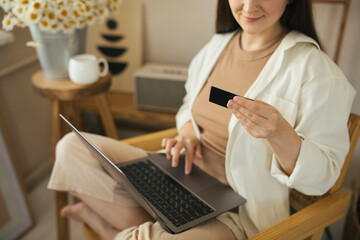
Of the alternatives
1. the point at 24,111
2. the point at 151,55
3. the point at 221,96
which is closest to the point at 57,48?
the point at 24,111

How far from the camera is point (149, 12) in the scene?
6.16ft

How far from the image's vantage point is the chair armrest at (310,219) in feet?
2.65

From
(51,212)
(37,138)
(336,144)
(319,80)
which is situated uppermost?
(319,80)

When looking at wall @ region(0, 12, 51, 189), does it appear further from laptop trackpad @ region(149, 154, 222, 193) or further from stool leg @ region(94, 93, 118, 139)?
laptop trackpad @ region(149, 154, 222, 193)

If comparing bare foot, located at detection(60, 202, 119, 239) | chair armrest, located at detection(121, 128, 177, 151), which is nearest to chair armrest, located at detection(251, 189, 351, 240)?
bare foot, located at detection(60, 202, 119, 239)

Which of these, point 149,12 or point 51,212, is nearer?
point 51,212

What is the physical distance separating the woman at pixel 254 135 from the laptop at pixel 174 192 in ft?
0.09

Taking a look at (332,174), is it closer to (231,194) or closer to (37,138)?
(231,194)

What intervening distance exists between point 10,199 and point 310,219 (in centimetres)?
129

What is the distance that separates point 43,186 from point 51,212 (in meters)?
0.24

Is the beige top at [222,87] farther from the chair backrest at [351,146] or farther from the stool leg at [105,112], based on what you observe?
the stool leg at [105,112]

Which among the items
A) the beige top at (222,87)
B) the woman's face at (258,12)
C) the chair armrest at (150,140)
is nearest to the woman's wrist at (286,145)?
the beige top at (222,87)

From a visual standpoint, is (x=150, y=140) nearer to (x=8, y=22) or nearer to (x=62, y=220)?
(x=62, y=220)

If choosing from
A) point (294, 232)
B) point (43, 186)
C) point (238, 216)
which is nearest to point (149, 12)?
point (43, 186)
